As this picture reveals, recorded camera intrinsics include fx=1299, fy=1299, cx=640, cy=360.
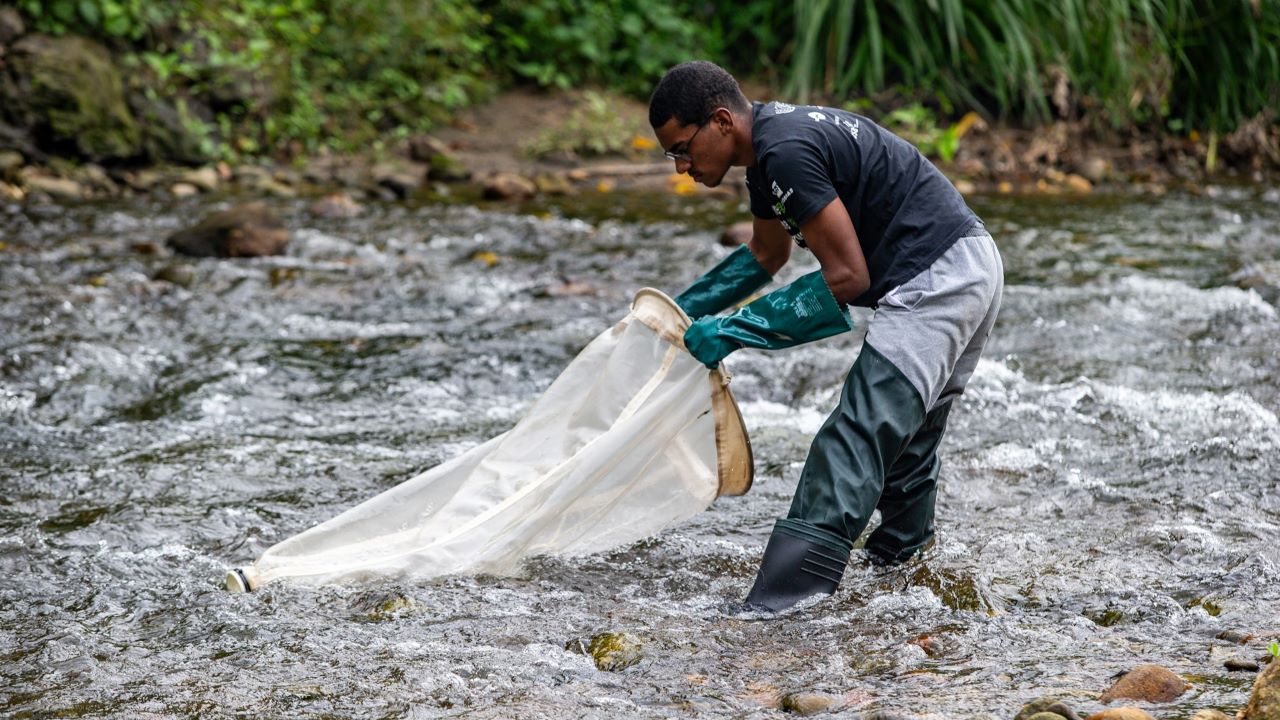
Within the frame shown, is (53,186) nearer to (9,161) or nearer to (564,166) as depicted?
(9,161)

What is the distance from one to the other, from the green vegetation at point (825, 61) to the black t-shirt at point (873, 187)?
888 cm

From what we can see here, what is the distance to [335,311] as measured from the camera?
705 centimetres

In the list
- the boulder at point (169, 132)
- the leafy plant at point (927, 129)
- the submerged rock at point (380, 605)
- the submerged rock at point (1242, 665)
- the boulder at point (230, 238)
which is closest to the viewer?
the submerged rock at point (1242, 665)

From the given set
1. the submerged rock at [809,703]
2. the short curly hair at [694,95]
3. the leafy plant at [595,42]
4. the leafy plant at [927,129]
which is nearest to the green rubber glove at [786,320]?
the short curly hair at [694,95]

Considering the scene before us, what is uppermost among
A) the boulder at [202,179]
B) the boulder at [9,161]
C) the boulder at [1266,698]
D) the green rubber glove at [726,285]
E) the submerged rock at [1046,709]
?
the green rubber glove at [726,285]

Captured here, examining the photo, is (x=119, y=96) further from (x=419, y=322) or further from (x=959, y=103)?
(x=959, y=103)

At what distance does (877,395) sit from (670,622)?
0.79 metres

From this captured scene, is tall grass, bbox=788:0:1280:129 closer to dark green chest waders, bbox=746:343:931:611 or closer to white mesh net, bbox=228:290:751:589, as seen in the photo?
white mesh net, bbox=228:290:751:589

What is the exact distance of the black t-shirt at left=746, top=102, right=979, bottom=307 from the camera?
3.26 meters

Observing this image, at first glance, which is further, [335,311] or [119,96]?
[119,96]

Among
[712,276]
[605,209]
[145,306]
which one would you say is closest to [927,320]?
[712,276]

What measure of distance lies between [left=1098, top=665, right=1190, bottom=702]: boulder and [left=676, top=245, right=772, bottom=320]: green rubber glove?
1460 millimetres

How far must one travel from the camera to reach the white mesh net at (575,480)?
3.44 m

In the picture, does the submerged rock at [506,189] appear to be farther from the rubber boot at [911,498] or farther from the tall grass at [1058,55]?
the rubber boot at [911,498]
